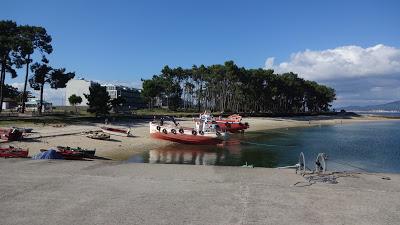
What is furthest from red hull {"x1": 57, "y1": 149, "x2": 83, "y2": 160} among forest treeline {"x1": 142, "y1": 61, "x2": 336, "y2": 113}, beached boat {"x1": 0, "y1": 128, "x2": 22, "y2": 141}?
forest treeline {"x1": 142, "y1": 61, "x2": 336, "y2": 113}

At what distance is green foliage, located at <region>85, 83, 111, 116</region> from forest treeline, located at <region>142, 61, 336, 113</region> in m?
52.6

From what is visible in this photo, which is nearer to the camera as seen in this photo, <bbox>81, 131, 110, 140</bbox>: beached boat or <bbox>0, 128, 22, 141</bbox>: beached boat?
<bbox>0, 128, 22, 141</bbox>: beached boat

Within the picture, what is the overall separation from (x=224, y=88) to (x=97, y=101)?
211 feet

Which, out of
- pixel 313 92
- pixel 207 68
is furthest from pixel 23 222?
pixel 313 92

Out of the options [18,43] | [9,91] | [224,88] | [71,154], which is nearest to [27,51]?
[18,43]

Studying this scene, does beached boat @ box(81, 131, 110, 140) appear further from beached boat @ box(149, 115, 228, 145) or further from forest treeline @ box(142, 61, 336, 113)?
forest treeline @ box(142, 61, 336, 113)

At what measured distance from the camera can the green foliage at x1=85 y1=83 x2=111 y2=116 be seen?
6869cm

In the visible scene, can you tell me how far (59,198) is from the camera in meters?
10.8

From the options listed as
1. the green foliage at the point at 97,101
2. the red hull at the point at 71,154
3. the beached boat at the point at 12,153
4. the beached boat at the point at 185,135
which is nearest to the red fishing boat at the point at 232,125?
the beached boat at the point at 185,135

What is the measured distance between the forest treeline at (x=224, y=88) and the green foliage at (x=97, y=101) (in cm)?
5256

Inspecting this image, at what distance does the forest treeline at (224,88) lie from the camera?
12406 cm

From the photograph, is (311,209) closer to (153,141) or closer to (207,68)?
(153,141)

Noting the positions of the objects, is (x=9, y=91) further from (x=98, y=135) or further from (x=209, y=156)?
(x=209, y=156)

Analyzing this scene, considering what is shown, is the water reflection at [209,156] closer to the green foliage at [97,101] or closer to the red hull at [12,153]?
the red hull at [12,153]
